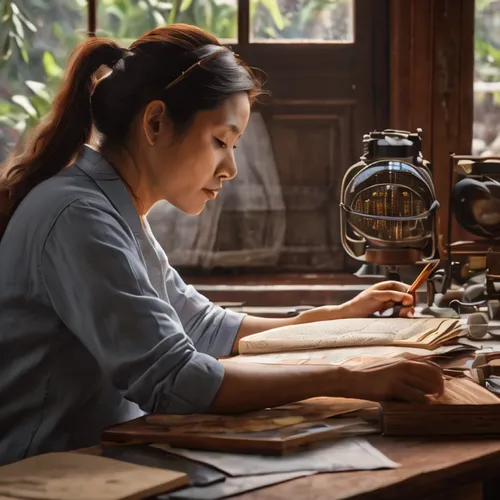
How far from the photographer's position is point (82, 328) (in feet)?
4.82

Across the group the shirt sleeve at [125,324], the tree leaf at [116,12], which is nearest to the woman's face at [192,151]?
the shirt sleeve at [125,324]

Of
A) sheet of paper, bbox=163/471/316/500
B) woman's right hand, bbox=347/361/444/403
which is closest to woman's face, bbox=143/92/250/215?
woman's right hand, bbox=347/361/444/403

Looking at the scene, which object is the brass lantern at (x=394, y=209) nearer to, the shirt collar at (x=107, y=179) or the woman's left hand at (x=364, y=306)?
the woman's left hand at (x=364, y=306)

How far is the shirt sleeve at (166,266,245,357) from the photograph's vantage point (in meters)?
2.17

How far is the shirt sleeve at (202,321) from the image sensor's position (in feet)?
7.13

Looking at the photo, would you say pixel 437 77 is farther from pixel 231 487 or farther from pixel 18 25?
pixel 231 487

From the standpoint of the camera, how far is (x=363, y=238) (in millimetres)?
2480

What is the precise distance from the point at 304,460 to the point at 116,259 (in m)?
0.42

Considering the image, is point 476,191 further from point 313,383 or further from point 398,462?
point 398,462

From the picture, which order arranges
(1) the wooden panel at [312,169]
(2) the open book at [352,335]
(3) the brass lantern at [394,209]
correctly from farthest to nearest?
(1) the wooden panel at [312,169]
(3) the brass lantern at [394,209]
(2) the open book at [352,335]

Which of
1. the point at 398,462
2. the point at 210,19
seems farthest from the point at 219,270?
the point at 398,462

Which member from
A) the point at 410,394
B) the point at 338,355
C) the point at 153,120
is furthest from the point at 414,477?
the point at 153,120

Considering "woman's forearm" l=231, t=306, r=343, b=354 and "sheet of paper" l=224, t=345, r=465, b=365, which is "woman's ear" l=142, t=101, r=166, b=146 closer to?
"sheet of paper" l=224, t=345, r=465, b=365

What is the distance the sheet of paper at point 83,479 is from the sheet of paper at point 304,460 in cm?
8
